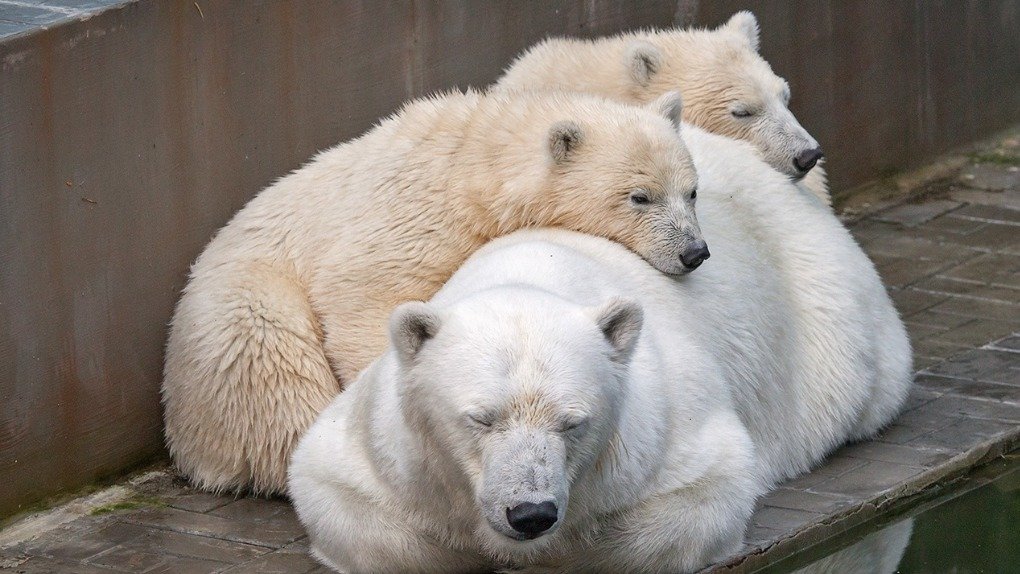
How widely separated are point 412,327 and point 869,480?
2.05 m

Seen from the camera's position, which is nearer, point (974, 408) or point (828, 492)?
point (828, 492)

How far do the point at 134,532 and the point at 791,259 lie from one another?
2.39m

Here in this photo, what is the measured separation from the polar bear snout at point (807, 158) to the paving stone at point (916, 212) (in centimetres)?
250

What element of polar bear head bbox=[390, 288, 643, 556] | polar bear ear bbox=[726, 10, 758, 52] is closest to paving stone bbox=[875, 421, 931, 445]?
polar bear ear bbox=[726, 10, 758, 52]

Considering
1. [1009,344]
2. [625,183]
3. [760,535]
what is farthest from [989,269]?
[760,535]

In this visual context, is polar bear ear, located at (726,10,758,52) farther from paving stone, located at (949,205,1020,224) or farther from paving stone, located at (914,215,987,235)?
paving stone, located at (949,205,1020,224)

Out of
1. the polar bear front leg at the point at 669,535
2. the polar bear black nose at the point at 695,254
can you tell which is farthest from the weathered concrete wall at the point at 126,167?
the polar bear front leg at the point at 669,535

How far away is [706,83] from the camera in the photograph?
22.3ft

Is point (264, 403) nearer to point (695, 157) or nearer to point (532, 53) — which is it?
point (695, 157)

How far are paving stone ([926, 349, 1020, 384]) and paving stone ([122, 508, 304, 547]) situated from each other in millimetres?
2827

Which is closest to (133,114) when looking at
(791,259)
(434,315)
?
(434,315)

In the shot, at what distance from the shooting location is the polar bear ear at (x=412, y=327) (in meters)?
4.29

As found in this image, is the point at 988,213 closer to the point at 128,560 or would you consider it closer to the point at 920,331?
the point at 920,331

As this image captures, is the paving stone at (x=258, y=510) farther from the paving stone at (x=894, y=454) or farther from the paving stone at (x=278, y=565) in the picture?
the paving stone at (x=894, y=454)
